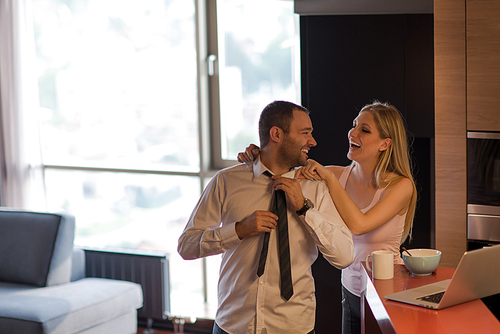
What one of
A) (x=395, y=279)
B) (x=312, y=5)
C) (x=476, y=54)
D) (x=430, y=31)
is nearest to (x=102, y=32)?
(x=312, y=5)

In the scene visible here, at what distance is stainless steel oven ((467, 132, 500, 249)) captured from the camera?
2631mm

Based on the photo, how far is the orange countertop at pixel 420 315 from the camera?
1355mm

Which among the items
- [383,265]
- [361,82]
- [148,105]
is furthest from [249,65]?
[383,265]

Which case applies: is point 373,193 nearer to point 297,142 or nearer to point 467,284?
point 297,142

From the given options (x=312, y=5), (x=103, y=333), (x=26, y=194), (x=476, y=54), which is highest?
(x=312, y=5)

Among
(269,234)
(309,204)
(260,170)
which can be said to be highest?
(260,170)

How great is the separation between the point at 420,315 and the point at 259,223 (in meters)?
0.59

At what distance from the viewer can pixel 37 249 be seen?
12.1ft

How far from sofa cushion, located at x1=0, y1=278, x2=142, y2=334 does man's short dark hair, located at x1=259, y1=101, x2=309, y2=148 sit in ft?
6.60

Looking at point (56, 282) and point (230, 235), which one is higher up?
point (230, 235)

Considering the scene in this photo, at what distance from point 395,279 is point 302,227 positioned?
37 cm

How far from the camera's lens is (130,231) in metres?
4.41

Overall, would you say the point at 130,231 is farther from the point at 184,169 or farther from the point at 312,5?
the point at 312,5

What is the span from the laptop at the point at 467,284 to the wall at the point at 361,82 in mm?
1455
